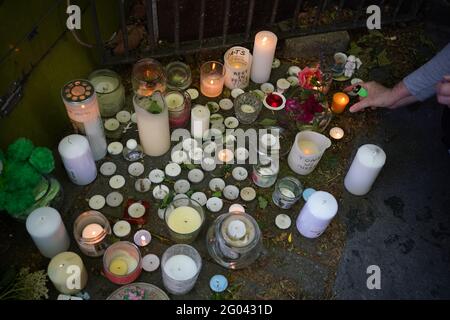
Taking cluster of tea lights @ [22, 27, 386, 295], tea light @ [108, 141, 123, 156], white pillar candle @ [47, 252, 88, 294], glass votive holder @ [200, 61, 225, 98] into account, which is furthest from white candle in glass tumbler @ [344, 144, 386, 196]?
white pillar candle @ [47, 252, 88, 294]

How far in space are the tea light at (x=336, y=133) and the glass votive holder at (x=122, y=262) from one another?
1.08 m

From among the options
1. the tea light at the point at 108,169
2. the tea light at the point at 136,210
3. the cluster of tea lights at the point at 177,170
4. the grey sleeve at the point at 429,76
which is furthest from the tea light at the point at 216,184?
the grey sleeve at the point at 429,76


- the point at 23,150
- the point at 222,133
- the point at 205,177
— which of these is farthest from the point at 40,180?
the point at 222,133

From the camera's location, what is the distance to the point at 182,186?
196 cm

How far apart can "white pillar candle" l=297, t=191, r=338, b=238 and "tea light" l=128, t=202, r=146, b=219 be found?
0.65 meters

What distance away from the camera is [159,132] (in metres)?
1.93

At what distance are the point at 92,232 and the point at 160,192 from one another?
338 millimetres

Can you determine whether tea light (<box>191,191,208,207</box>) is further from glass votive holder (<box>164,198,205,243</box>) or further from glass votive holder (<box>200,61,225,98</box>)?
glass votive holder (<box>200,61,225,98</box>)

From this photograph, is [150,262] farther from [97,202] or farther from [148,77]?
[148,77]

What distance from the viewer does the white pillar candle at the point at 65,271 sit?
1594 millimetres

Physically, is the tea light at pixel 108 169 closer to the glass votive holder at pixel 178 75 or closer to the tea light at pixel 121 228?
the tea light at pixel 121 228

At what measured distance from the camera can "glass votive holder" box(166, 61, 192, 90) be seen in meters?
2.29

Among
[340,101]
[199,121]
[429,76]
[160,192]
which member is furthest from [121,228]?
[429,76]
